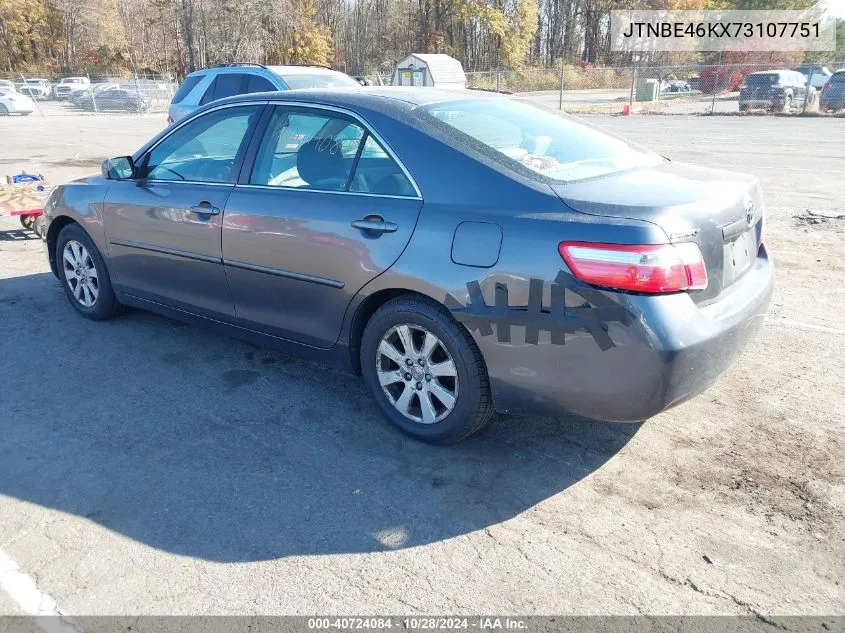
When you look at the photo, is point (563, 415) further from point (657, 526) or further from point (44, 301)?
point (44, 301)

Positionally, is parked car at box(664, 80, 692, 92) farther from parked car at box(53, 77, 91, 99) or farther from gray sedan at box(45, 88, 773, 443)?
gray sedan at box(45, 88, 773, 443)

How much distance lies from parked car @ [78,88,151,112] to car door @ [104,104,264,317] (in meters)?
34.4

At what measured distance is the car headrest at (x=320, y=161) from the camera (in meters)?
3.65

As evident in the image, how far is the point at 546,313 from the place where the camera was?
289 cm

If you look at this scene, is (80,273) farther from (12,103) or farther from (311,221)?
(12,103)

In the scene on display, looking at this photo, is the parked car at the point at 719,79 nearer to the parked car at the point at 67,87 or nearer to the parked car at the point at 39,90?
the parked car at the point at 67,87

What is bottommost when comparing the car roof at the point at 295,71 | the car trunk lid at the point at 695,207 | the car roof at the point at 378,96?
the car trunk lid at the point at 695,207

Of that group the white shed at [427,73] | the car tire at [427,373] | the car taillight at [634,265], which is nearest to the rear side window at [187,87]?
the car tire at [427,373]

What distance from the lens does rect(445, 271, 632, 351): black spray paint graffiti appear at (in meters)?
2.77

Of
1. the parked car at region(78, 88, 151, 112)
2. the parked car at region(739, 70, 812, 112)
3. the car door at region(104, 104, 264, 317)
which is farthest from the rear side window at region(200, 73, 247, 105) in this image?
the parked car at region(78, 88, 151, 112)

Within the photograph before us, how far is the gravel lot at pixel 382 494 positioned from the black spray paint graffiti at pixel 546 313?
716 millimetres

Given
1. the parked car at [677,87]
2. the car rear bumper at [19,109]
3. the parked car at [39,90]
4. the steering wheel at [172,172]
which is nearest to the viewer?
the steering wheel at [172,172]

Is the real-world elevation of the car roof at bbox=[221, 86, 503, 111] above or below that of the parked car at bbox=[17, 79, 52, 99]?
below

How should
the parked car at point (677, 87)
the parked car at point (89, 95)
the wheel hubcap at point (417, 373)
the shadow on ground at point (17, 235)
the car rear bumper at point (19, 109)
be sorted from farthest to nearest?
the parked car at point (677, 87) < the parked car at point (89, 95) < the car rear bumper at point (19, 109) < the shadow on ground at point (17, 235) < the wheel hubcap at point (417, 373)
